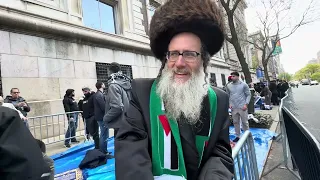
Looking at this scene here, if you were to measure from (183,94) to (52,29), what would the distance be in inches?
313

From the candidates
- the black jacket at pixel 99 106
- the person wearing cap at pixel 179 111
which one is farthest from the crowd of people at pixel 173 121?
the black jacket at pixel 99 106

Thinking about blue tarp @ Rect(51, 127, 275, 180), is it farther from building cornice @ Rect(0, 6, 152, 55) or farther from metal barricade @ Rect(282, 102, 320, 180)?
building cornice @ Rect(0, 6, 152, 55)

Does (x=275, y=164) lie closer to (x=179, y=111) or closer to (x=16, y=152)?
(x=179, y=111)

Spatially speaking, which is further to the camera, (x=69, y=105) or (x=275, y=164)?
(x=69, y=105)

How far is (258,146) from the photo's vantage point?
599cm

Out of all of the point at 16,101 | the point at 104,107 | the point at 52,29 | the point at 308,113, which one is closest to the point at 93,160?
the point at 104,107

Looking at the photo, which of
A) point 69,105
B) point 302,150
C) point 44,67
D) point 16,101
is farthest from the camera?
point 44,67

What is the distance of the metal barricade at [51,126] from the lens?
6.90 m

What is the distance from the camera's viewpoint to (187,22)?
5.05 feet

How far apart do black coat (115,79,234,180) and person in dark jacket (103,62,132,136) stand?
325 cm

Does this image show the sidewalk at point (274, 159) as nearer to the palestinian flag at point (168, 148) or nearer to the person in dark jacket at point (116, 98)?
the person in dark jacket at point (116, 98)

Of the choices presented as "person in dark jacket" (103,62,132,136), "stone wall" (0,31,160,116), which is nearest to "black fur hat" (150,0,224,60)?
"person in dark jacket" (103,62,132,136)

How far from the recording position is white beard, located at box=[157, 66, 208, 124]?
1410 millimetres

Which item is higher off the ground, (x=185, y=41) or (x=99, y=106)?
(x=185, y=41)
